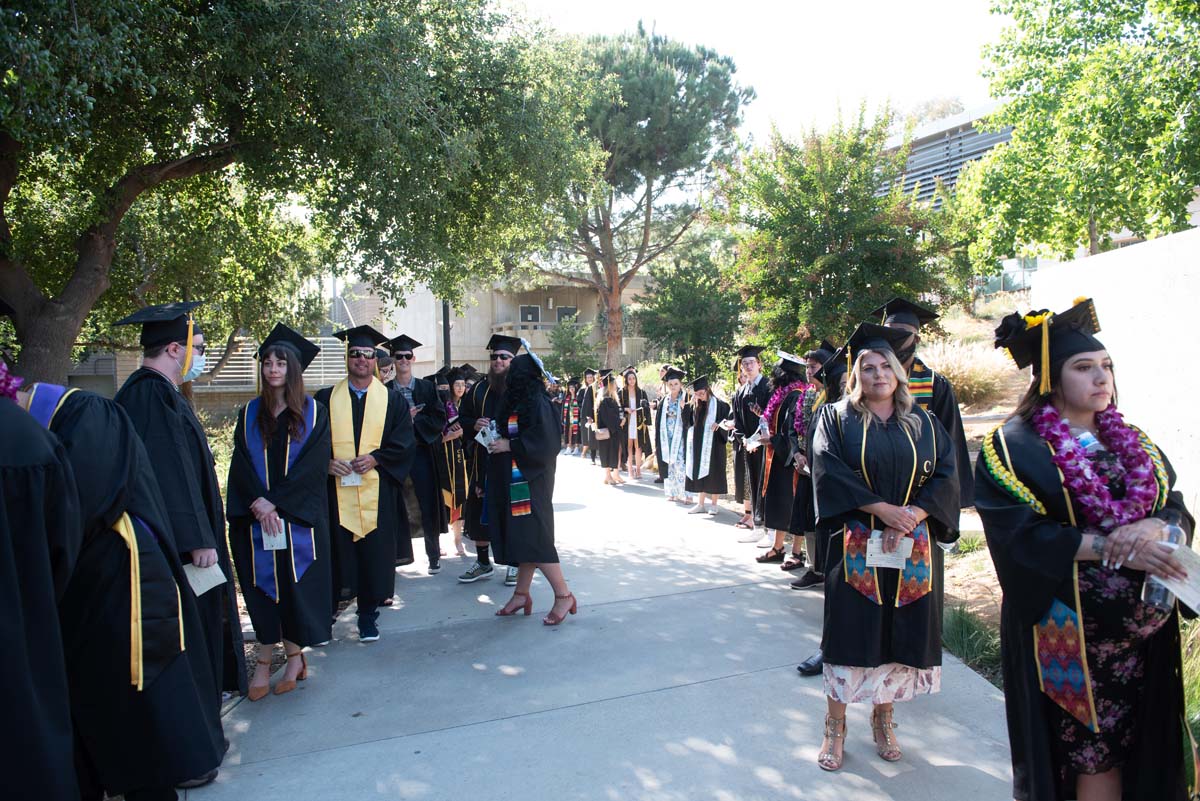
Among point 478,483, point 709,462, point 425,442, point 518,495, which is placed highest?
point 425,442

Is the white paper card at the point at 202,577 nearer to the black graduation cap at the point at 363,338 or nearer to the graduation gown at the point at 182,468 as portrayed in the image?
the graduation gown at the point at 182,468

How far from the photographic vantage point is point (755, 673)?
4.82 m

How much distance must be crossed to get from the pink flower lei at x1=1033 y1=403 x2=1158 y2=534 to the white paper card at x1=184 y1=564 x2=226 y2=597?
341 centimetres

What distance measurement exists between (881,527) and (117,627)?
3031mm

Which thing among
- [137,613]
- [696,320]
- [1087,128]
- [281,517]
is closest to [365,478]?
[281,517]

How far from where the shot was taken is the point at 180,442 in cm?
378

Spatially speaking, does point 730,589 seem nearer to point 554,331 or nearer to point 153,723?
point 153,723

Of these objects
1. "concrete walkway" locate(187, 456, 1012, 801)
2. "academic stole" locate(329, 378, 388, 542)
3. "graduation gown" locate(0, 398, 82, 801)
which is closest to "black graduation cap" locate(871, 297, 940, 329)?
"concrete walkway" locate(187, 456, 1012, 801)

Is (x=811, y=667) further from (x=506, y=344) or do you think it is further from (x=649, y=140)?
(x=649, y=140)

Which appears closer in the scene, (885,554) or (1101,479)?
(1101,479)

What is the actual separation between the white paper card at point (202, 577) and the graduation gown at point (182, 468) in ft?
0.24

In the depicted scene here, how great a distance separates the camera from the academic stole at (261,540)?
462 centimetres

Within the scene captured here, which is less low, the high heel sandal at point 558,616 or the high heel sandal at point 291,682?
the high heel sandal at point 558,616

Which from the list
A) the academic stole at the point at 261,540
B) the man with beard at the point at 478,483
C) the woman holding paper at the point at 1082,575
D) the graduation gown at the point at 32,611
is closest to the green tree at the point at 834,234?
the man with beard at the point at 478,483
